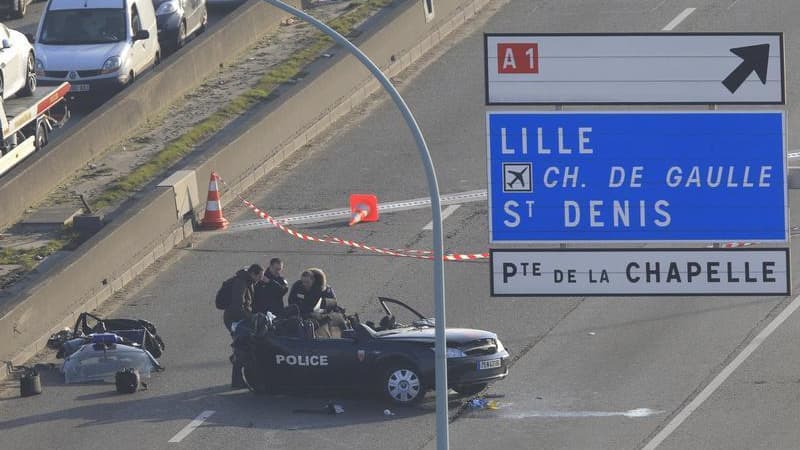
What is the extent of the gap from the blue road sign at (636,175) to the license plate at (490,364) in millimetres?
6259

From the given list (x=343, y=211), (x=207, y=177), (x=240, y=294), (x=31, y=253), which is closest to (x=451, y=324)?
(x=240, y=294)

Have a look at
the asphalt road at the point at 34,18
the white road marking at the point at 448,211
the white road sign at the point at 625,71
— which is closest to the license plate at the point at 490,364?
the white road sign at the point at 625,71

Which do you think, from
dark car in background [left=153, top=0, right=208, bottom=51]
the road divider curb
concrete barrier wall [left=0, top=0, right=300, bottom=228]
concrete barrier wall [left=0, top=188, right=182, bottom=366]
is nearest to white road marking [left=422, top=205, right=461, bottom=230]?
the road divider curb

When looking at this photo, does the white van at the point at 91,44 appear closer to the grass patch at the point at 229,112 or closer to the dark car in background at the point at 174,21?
the grass patch at the point at 229,112

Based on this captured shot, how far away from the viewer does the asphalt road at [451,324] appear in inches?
995

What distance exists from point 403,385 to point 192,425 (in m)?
2.78

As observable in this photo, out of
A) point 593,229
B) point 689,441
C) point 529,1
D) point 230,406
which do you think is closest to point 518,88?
point 593,229

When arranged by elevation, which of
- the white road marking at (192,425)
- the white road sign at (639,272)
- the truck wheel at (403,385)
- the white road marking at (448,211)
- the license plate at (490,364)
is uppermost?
the white road sign at (639,272)

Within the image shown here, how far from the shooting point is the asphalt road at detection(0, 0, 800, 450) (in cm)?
2527

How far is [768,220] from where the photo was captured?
19781 mm

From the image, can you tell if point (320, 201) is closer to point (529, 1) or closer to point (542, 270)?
point (529, 1)

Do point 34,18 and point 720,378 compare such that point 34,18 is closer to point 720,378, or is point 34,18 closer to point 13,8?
point 13,8

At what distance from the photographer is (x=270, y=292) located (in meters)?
27.8

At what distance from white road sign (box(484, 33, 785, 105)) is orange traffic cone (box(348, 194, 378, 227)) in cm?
1475
